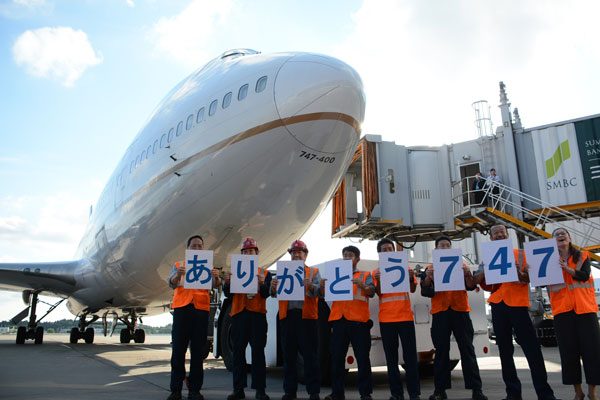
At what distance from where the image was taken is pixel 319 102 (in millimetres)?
5957

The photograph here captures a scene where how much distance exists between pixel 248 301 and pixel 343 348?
1.17m

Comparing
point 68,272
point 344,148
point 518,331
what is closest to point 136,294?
point 68,272

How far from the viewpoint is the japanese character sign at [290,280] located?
534cm

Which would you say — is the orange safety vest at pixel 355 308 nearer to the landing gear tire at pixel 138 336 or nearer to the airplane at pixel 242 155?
the airplane at pixel 242 155

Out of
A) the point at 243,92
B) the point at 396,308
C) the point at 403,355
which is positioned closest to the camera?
the point at 403,355

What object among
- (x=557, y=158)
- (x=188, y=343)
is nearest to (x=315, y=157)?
(x=188, y=343)

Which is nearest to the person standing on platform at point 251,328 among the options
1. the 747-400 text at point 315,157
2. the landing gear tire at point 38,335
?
the 747-400 text at point 315,157

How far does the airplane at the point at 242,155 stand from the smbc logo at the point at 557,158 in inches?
375

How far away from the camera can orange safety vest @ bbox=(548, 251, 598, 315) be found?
469cm

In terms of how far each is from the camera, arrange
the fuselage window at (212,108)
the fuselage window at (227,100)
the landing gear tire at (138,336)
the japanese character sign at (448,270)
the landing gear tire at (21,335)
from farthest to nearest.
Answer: the landing gear tire at (138,336) → the landing gear tire at (21,335) → the fuselage window at (212,108) → the fuselage window at (227,100) → the japanese character sign at (448,270)

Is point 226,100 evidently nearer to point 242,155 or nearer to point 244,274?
point 242,155

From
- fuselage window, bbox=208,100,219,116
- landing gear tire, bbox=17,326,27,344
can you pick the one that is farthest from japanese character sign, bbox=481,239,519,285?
landing gear tire, bbox=17,326,27,344

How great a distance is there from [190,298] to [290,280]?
1.10 meters

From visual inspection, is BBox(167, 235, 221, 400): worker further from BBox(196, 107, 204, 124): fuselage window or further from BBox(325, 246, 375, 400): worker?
BBox(196, 107, 204, 124): fuselage window
